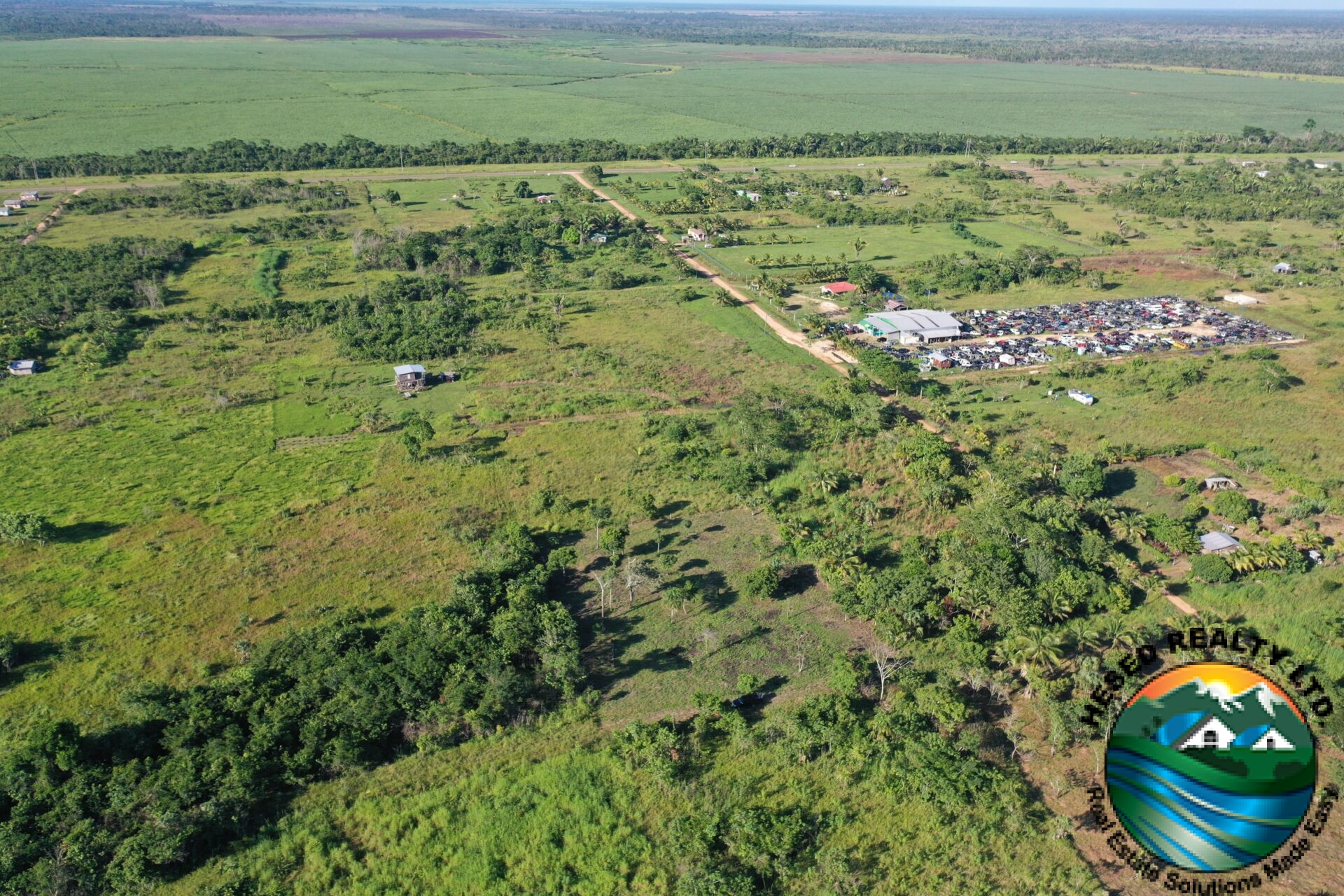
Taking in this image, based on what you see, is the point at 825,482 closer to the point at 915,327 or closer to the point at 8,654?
the point at 915,327

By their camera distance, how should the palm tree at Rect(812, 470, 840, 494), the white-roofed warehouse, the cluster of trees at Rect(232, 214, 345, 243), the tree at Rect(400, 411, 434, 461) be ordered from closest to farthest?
the palm tree at Rect(812, 470, 840, 494)
the tree at Rect(400, 411, 434, 461)
the white-roofed warehouse
the cluster of trees at Rect(232, 214, 345, 243)

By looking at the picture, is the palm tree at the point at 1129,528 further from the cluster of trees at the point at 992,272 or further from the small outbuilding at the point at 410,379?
the small outbuilding at the point at 410,379

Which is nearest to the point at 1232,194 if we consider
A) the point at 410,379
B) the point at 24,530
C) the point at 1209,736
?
the point at 410,379

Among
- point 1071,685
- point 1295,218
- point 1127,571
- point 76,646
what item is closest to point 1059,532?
point 1127,571

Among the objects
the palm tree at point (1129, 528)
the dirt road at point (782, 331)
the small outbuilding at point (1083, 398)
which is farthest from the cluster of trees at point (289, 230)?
the palm tree at point (1129, 528)

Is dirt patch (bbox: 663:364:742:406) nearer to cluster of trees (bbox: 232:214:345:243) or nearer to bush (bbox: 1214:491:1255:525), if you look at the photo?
bush (bbox: 1214:491:1255:525)

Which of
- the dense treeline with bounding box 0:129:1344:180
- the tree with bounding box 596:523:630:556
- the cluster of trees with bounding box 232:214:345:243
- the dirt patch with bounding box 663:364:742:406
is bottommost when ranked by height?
the tree with bounding box 596:523:630:556

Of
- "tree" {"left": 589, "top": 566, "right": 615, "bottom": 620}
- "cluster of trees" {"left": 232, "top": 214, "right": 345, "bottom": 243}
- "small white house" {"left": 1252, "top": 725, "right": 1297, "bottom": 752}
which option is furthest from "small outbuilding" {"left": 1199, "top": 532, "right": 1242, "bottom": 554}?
"cluster of trees" {"left": 232, "top": 214, "right": 345, "bottom": 243}
